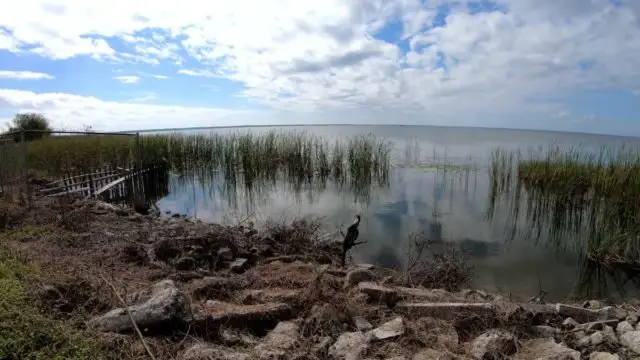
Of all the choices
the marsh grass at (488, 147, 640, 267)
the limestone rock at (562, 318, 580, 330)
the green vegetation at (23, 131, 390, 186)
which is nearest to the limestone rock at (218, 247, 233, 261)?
the limestone rock at (562, 318, 580, 330)

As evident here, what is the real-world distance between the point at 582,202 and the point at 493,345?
341 inches

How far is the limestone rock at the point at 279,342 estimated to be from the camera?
256 cm

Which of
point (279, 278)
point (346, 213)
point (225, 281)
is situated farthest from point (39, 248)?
point (346, 213)

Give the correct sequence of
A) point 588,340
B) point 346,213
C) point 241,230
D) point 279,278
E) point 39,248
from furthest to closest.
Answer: point 346,213 → point 241,230 → point 39,248 → point 279,278 → point 588,340

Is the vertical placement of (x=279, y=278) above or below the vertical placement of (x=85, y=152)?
below

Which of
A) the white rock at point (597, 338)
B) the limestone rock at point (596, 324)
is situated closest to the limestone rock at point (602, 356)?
the white rock at point (597, 338)

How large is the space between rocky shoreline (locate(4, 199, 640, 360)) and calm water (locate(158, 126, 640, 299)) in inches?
56.6

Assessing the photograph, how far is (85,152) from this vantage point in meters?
11.5

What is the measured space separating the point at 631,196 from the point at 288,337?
815cm

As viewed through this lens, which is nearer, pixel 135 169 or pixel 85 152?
pixel 85 152

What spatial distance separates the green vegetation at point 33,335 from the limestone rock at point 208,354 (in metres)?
0.51

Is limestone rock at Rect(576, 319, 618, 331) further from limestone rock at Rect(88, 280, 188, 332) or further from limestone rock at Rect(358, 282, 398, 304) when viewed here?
limestone rock at Rect(88, 280, 188, 332)

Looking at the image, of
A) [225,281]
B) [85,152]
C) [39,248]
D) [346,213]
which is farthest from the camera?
[85,152]

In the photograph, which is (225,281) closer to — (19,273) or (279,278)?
(279,278)
